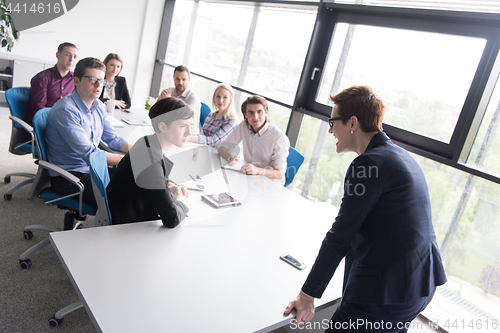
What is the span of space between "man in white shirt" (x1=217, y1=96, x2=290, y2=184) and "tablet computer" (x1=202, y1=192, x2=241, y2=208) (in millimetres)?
726

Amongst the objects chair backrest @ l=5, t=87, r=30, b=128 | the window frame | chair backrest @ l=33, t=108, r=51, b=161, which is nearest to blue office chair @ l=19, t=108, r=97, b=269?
chair backrest @ l=33, t=108, r=51, b=161

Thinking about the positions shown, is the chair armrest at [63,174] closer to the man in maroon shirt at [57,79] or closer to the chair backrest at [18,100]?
the chair backrest at [18,100]

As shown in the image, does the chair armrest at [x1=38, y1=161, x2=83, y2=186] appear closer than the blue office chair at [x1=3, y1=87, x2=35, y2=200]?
Yes

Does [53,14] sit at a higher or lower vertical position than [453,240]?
higher

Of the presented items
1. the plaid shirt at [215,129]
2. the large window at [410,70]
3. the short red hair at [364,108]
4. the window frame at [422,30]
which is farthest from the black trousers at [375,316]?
the plaid shirt at [215,129]

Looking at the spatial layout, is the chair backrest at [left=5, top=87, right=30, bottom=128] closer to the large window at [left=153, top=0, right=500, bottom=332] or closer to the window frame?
the large window at [left=153, top=0, right=500, bottom=332]

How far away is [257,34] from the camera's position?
536 centimetres

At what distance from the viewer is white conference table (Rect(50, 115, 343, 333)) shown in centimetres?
119

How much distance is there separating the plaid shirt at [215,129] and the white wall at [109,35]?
3.52 metres

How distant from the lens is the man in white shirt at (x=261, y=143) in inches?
120

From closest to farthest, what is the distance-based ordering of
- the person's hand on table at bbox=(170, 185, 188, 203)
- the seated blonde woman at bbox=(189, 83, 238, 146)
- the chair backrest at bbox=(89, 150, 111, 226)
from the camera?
the chair backrest at bbox=(89, 150, 111, 226), the person's hand on table at bbox=(170, 185, 188, 203), the seated blonde woman at bbox=(189, 83, 238, 146)

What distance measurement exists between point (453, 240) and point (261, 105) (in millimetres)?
1983

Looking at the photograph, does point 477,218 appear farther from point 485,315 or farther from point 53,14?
point 53,14

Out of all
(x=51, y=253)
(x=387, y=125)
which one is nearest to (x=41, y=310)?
(x=51, y=253)
